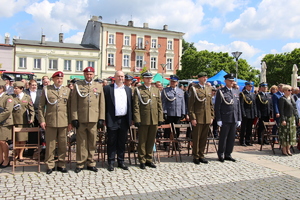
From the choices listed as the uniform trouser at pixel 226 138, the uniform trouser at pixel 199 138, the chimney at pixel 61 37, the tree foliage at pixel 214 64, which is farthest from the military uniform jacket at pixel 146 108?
the chimney at pixel 61 37

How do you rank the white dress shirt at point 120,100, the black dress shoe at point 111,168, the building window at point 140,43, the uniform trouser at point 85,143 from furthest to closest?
the building window at point 140,43 < the white dress shirt at point 120,100 < the black dress shoe at point 111,168 < the uniform trouser at point 85,143

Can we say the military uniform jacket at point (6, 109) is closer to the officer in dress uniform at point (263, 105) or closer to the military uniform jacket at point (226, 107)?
the military uniform jacket at point (226, 107)

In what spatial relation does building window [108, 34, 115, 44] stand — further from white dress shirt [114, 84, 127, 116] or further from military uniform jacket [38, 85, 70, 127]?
military uniform jacket [38, 85, 70, 127]

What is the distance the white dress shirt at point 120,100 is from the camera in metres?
6.23

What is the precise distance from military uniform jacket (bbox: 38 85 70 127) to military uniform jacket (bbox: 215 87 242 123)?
3.76 m

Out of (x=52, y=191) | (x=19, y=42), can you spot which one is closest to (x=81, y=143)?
(x=52, y=191)

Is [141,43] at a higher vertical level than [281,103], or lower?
higher

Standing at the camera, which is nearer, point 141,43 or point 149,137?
point 149,137

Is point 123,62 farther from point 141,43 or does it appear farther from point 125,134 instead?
point 125,134

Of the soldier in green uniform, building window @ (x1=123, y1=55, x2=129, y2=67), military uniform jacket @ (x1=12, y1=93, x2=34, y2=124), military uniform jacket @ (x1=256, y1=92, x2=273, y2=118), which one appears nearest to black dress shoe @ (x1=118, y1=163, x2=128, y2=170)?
the soldier in green uniform

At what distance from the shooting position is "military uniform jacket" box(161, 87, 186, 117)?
27.6 feet

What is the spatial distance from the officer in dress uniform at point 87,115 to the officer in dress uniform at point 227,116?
10.1 ft

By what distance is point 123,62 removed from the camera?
4925 cm

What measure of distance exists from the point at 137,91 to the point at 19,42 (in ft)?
141
